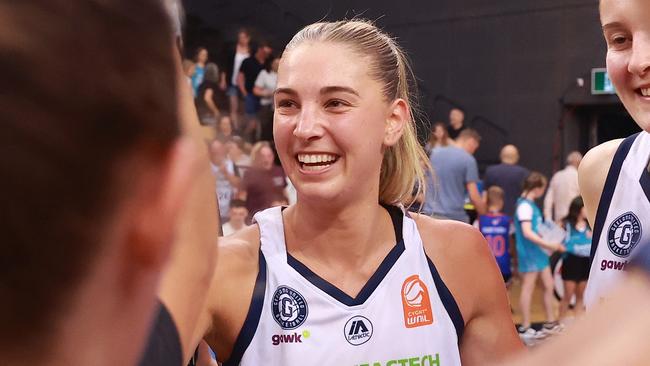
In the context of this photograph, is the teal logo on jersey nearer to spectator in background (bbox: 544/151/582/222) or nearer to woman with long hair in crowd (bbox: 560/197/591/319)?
woman with long hair in crowd (bbox: 560/197/591/319)

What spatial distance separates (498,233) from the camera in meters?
6.99

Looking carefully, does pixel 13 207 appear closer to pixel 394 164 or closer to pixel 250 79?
pixel 394 164

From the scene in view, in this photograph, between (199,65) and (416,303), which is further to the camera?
(199,65)

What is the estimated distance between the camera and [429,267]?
7.22ft

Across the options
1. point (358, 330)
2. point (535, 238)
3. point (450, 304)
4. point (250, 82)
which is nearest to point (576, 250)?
point (535, 238)

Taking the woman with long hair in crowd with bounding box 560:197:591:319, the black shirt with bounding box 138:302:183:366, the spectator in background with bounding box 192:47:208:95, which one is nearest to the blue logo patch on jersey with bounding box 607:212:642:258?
the black shirt with bounding box 138:302:183:366

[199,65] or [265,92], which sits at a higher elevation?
[199,65]

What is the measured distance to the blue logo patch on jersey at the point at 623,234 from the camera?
2.16m

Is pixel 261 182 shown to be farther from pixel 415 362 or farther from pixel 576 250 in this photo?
pixel 415 362

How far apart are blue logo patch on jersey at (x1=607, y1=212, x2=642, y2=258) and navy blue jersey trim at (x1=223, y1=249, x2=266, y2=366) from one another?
95 centimetres

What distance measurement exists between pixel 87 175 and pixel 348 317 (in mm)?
1687

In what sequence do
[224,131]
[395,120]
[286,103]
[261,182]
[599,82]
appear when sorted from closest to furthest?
[286,103] < [395,120] < [224,131] < [261,182] < [599,82]

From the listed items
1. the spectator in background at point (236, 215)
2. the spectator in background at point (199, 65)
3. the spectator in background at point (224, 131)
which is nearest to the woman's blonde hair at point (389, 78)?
the spectator in background at point (224, 131)

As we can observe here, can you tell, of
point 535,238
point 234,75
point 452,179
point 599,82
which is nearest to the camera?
point 535,238
